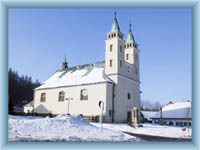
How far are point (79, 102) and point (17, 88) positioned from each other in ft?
27.9

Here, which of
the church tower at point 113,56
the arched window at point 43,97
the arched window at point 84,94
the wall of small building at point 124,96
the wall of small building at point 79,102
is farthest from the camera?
the church tower at point 113,56

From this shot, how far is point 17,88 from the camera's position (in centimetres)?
1091

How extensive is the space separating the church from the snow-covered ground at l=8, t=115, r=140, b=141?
8.46 metres

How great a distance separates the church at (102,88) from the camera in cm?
1930

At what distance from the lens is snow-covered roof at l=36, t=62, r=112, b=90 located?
19.9 metres

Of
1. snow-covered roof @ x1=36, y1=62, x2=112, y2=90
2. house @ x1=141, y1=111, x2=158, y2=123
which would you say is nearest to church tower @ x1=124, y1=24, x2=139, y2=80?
snow-covered roof @ x1=36, y1=62, x2=112, y2=90

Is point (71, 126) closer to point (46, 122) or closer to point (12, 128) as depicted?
point (46, 122)

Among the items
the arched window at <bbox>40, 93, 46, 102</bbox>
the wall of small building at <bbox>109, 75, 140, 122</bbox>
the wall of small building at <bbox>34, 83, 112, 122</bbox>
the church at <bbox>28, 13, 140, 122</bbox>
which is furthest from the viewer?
the arched window at <bbox>40, 93, 46, 102</bbox>

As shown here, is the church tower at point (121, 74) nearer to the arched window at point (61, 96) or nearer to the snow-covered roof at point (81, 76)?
the snow-covered roof at point (81, 76)

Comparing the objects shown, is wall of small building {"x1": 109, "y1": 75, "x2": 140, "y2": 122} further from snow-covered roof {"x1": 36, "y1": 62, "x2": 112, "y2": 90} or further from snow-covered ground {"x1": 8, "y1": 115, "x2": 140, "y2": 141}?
snow-covered ground {"x1": 8, "y1": 115, "x2": 140, "y2": 141}

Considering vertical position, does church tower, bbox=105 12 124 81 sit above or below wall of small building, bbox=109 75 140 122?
above

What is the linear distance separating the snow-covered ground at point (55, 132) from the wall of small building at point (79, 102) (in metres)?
8.31

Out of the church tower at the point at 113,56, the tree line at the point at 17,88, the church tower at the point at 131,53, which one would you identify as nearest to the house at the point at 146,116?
the church tower at the point at 131,53
